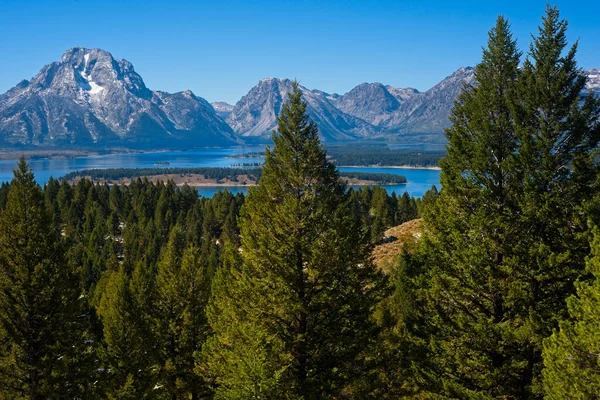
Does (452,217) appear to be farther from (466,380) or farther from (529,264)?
(466,380)

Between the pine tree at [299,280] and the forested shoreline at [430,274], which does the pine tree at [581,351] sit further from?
the pine tree at [299,280]

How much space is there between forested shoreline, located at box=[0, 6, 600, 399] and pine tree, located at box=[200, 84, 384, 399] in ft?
0.21

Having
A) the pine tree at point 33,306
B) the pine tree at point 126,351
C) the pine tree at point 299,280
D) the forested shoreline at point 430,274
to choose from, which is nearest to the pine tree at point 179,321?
the pine tree at point 126,351

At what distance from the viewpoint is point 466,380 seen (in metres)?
16.0

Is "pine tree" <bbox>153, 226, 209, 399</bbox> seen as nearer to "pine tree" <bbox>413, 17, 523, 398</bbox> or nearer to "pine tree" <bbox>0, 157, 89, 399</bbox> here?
"pine tree" <bbox>0, 157, 89, 399</bbox>

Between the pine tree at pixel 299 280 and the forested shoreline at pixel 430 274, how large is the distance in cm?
7

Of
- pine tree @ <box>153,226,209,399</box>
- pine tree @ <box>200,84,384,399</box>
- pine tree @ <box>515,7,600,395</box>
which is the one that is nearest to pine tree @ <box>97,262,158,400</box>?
pine tree @ <box>153,226,209,399</box>

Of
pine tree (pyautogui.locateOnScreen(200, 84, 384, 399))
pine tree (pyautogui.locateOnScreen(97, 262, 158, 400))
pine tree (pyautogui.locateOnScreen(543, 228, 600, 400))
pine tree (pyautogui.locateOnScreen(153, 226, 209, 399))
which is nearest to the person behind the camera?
pine tree (pyautogui.locateOnScreen(543, 228, 600, 400))

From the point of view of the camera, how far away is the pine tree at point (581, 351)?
1161cm

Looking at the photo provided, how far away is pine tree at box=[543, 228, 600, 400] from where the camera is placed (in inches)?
457

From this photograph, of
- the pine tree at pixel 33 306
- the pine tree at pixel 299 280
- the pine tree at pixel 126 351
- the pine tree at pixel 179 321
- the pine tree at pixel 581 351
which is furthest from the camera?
the pine tree at pixel 179 321

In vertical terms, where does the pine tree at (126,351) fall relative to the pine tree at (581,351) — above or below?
below

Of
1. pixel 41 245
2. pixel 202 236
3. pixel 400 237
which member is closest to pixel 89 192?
pixel 202 236

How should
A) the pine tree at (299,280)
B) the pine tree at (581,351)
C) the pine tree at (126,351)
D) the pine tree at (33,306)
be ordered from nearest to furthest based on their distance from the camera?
1. the pine tree at (581,351)
2. the pine tree at (299,280)
3. the pine tree at (33,306)
4. the pine tree at (126,351)
